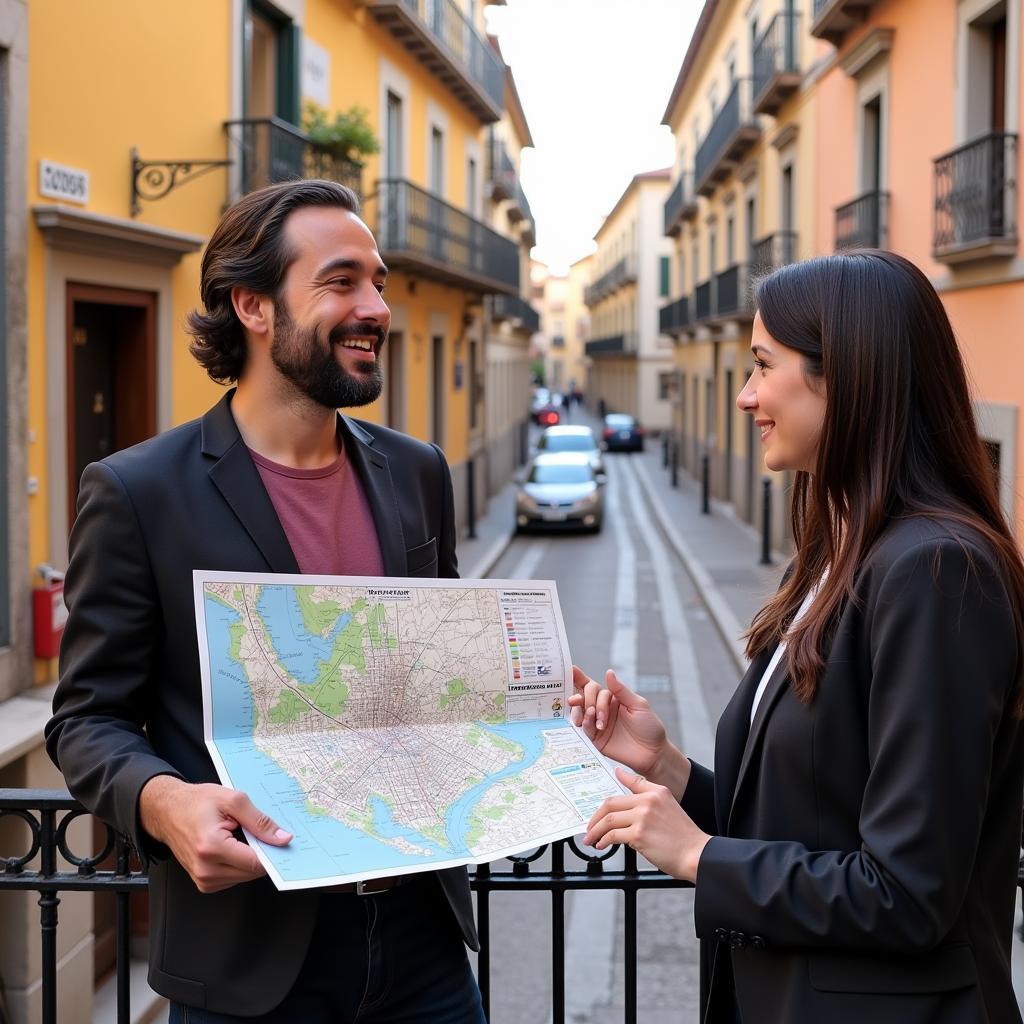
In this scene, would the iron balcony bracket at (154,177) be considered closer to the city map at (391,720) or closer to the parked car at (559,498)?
the city map at (391,720)

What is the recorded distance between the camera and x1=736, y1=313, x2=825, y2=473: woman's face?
6.15 ft

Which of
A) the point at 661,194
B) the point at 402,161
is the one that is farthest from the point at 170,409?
the point at 661,194

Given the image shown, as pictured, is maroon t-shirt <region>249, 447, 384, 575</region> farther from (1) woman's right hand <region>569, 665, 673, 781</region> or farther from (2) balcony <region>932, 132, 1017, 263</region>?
(2) balcony <region>932, 132, 1017, 263</region>

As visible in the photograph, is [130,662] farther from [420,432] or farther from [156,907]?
[420,432]

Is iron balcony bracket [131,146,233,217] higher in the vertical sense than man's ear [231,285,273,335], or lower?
higher

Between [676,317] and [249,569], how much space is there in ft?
112

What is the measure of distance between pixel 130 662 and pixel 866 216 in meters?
13.8

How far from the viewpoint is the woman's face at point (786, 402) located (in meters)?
1.87

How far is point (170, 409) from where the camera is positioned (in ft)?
30.9

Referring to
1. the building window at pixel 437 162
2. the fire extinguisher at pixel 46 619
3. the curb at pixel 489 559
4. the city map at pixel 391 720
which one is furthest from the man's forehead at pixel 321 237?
the building window at pixel 437 162

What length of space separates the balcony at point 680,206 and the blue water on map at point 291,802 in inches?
1230

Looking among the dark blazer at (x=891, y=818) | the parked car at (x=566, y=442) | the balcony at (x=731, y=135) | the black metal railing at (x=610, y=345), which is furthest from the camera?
the black metal railing at (x=610, y=345)

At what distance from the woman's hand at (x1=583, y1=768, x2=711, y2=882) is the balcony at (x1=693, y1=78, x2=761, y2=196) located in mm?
21043

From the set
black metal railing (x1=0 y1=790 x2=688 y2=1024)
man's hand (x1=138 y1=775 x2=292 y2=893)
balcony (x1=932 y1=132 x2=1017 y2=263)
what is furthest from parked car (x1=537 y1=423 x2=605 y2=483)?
man's hand (x1=138 y1=775 x2=292 y2=893)
